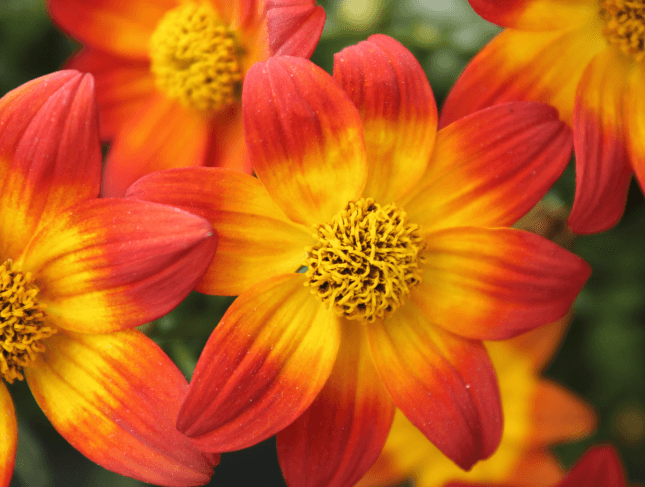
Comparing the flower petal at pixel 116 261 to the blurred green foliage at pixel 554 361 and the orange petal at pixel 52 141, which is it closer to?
the orange petal at pixel 52 141

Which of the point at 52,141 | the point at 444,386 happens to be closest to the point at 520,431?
the point at 444,386

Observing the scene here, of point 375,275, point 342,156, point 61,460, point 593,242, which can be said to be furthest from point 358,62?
point 61,460

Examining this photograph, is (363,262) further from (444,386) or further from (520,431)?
(520,431)

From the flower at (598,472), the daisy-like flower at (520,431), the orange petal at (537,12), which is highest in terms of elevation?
the orange petal at (537,12)

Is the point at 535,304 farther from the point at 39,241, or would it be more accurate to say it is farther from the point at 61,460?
the point at 61,460

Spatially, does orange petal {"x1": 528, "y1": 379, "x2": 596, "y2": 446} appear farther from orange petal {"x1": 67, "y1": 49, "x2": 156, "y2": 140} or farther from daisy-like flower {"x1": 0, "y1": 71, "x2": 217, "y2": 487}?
orange petal {"x1": 67, "y1": 49, "x2": 156, "y2": 140}

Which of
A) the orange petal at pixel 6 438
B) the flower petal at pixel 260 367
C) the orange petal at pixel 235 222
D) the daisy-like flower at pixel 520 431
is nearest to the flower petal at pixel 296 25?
the orange petal at pixel 235 222
